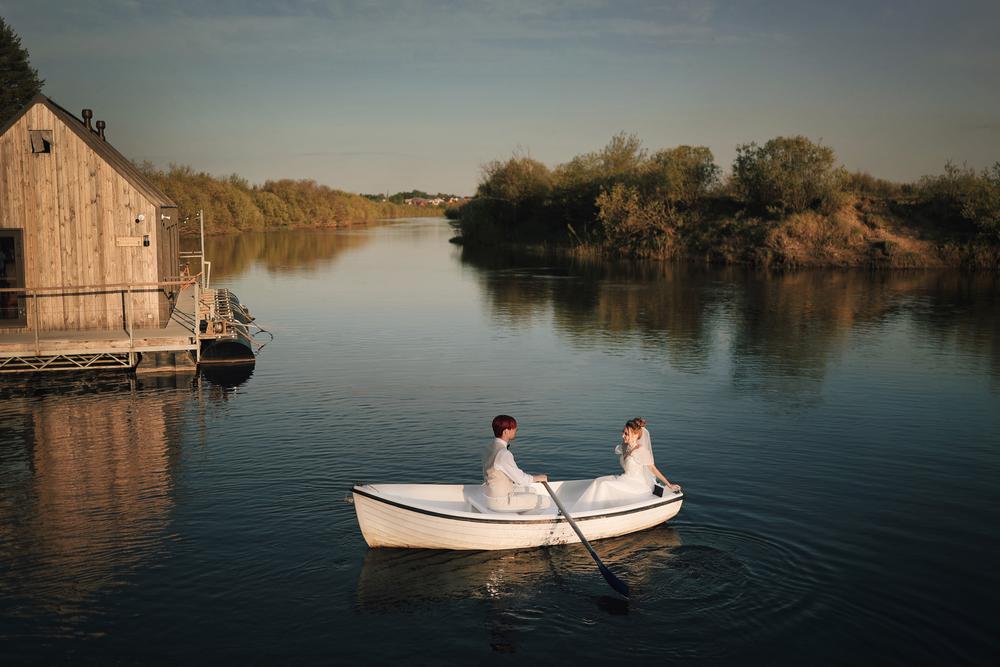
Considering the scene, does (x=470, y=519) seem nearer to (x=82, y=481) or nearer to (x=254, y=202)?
(x=82, y=481)

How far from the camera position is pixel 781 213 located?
63781 mm

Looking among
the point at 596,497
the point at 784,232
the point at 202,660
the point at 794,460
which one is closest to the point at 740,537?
the point at 596,497

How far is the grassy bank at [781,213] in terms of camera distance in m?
59.0

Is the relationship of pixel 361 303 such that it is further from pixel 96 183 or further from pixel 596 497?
pixel 596 497

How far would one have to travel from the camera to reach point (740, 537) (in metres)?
11.6

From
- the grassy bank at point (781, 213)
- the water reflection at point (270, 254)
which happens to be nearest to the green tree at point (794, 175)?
the grassy bank at point (781, 213)

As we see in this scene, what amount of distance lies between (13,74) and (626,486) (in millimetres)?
75118

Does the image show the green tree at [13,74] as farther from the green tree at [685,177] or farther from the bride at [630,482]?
the bride at [630,482]

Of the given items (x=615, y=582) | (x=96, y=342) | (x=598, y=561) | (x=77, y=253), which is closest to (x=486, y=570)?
(x=598, y=561)

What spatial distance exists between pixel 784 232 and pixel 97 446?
54397 mm

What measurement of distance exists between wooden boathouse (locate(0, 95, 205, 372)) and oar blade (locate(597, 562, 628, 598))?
1554 centimetres

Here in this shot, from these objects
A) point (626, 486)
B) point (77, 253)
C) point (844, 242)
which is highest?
point (844, 242)

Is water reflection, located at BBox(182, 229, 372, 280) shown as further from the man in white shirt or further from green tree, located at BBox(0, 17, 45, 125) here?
the man in white shirt

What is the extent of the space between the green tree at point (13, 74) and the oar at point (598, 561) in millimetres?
72192
